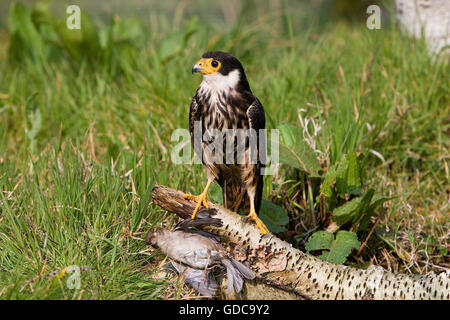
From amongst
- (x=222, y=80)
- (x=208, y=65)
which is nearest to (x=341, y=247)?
(x=222, y=80)

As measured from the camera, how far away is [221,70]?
2.69 meters

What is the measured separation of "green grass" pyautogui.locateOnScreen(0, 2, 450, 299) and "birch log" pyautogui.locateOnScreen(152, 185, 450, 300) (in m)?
0.36

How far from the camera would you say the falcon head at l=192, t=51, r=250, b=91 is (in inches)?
105

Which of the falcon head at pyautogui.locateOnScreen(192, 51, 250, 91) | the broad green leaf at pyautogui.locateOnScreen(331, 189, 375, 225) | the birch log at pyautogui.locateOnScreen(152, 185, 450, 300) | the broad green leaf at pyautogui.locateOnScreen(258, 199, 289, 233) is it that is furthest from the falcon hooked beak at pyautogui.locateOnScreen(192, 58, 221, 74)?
the broad green leaf at pyautogui.locateOnScreen(331, 189, 375, 225)

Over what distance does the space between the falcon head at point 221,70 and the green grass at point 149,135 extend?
649 mm

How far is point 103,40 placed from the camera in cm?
504

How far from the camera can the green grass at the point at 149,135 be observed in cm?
268

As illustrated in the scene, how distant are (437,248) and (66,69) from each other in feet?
11.7

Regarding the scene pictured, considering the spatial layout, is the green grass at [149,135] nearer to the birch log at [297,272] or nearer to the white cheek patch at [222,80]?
the birch log at [297,272]

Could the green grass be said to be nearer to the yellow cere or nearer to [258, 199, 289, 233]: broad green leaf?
[258, 199, 289, 233]: broad green leaf

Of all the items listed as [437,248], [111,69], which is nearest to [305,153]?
[437,248]

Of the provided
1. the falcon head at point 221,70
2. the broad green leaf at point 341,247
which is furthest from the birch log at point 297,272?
the falcon head at point 221,70
